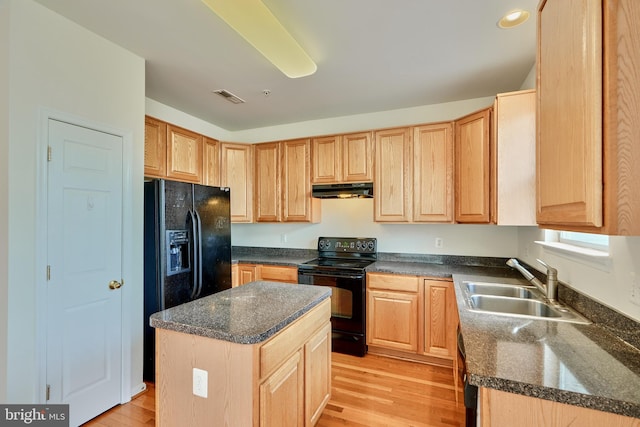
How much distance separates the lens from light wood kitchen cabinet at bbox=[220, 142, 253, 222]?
3633 millimetres

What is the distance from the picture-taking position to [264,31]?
66.6 inches

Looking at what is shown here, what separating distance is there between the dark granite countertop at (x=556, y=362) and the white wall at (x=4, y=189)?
235 centimetres

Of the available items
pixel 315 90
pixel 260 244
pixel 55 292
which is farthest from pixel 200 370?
pixel 260 244

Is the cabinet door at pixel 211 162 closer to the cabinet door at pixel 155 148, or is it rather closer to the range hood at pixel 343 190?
the cabinet door at pixel 155 148

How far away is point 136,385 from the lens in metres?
2.27

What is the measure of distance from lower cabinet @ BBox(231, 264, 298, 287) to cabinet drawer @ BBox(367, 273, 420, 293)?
2.87 feet

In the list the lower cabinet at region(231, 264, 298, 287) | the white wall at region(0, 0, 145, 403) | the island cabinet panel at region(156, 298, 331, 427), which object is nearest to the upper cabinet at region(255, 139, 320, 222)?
the lower cabinet at region(231, 264, 298, 287)

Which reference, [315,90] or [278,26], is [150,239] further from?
[315,90]

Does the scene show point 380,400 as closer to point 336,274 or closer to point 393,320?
point 393,320

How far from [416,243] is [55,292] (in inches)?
125

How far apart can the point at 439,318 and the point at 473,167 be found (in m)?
1.42

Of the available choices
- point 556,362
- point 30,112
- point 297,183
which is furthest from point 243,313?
point 297,183

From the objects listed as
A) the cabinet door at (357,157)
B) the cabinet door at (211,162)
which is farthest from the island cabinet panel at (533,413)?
the cabinet door at (211,162)

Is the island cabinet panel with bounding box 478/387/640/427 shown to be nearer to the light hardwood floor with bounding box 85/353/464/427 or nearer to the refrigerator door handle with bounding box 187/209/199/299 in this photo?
the light hardwood floor with bounding box 85/353/464/427
